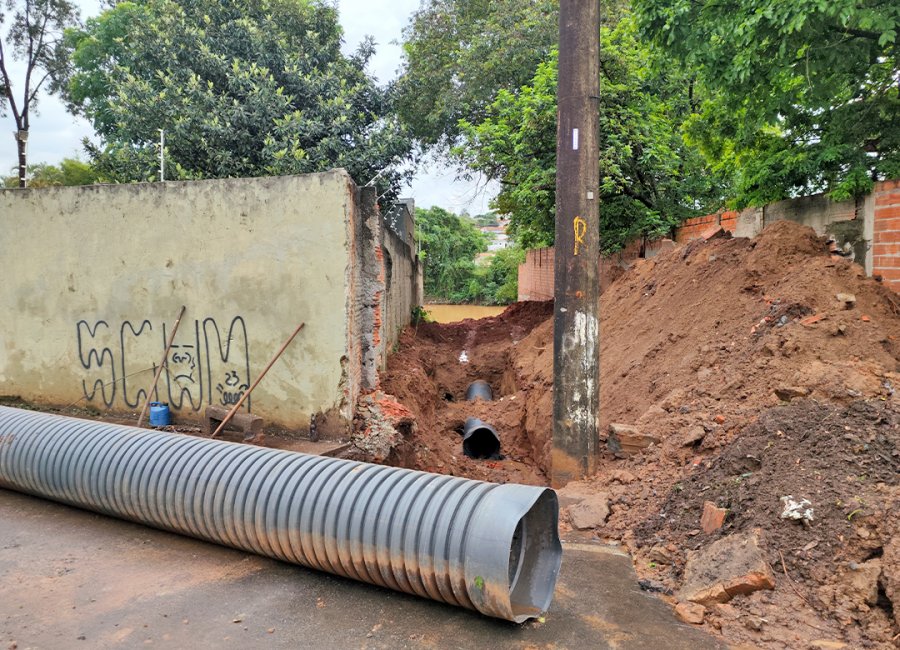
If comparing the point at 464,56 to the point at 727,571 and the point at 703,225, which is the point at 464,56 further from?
the point at 727,571

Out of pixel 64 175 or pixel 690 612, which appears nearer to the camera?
pixel 690 612

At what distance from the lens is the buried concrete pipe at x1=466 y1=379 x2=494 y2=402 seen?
1085cm

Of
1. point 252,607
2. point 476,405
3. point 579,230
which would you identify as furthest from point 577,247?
point 476,405

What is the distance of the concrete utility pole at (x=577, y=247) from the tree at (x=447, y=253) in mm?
32999

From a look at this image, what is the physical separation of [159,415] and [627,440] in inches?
187

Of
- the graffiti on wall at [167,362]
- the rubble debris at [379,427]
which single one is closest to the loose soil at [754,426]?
the rubble debris at [379,427]

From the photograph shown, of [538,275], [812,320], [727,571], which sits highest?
[538,275]

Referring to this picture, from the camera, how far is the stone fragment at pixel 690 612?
3.24 metres

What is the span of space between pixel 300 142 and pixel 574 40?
1097cm

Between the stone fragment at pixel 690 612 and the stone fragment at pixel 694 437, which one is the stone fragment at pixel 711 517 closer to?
the stone fragment at pixel 690 612

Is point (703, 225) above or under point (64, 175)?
under

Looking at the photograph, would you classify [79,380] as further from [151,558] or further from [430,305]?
[430,305]

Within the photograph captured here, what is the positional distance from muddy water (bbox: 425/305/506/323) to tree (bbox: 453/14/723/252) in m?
18.8

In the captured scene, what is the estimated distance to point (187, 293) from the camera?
21.3 feet
